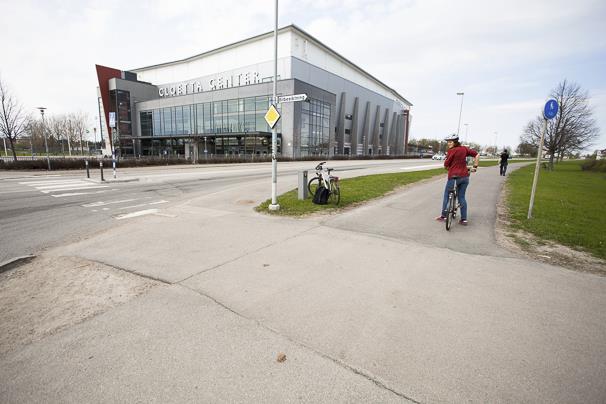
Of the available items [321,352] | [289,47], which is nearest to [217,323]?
[321,352]

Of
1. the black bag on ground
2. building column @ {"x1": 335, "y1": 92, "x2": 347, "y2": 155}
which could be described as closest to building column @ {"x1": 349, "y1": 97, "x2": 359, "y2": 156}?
building column @ {"x1": 335, "y1": 92, "x2": 347, "y2": 155}

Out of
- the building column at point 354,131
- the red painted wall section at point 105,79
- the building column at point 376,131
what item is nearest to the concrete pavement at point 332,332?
the building column at point 354,131

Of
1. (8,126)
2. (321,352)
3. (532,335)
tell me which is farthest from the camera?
(8,126)

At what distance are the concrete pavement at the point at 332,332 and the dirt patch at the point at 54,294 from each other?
23 cm

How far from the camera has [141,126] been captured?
67.5 metres

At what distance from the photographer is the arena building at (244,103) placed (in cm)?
5019

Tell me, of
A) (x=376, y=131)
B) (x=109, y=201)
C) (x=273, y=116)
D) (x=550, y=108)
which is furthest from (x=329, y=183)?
(x=376, y=131)

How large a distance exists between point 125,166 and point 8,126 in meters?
9.06

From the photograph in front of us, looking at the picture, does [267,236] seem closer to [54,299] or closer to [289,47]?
[54,299]

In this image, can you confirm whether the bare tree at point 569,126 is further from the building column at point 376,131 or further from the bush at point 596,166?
the building column at point 376,131

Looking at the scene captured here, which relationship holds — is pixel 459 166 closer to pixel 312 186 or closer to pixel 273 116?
pixel 273 116

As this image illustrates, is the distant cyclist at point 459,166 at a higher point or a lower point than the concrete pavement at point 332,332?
higher

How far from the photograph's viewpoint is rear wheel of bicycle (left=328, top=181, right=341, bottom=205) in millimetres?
8805

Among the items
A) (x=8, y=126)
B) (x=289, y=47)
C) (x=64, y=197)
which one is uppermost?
(x=289, y=47)
